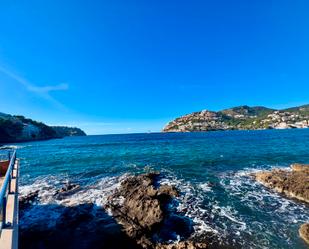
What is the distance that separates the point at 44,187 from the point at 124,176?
9112mm

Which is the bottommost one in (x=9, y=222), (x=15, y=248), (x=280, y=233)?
(x=280, y=233)

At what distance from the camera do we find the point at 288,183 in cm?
2056

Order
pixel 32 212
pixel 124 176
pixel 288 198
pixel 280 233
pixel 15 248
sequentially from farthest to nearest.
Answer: pixel 124 176, pixel 288 198, pixel 32 212, pixel 280 233, pixel 15 248

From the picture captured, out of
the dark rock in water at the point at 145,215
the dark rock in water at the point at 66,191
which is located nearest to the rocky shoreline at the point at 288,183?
the dark rock in water at the point at 145,215

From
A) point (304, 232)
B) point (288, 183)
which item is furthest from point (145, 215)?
point (288, 183)

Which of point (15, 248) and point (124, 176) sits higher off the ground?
point (15, 248)

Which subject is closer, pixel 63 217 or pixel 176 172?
pixel 63 217

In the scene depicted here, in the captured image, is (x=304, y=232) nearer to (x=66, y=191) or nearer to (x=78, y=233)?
(x=78, y=233)

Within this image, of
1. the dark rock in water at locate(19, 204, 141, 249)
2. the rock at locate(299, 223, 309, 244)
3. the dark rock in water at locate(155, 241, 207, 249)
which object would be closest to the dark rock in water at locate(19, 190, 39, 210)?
the dark rock in water at locate(19, 204, 141, 249)

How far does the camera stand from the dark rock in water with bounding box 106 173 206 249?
1230cm

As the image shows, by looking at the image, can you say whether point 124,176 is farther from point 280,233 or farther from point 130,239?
point 280,233

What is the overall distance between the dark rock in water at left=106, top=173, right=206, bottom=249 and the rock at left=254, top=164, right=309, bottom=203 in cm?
997

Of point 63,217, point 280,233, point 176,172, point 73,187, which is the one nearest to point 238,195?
point 280,233

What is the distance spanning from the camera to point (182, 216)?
49.2 feet
